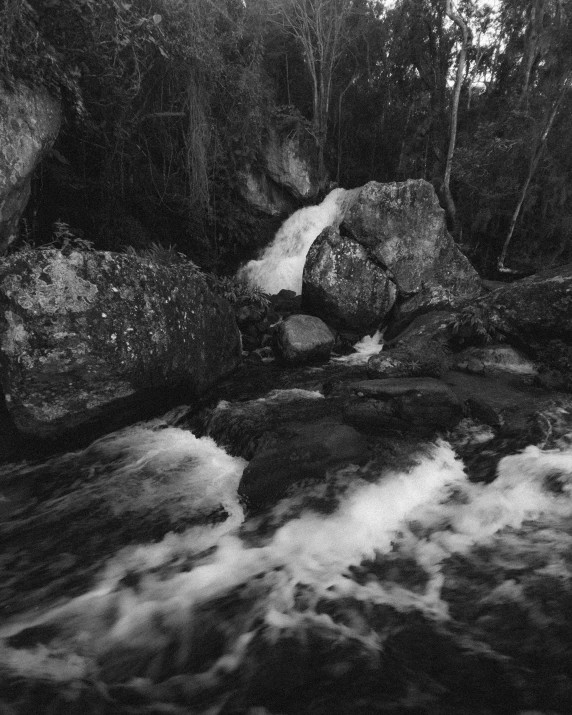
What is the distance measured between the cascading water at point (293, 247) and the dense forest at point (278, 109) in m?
0.56

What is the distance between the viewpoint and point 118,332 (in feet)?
15.3

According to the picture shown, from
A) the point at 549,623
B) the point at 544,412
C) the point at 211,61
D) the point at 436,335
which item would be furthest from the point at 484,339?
the point at 211,61

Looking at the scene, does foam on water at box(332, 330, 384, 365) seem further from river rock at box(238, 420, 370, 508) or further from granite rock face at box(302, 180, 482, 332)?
river rock at box(238, 420, 370, 508)

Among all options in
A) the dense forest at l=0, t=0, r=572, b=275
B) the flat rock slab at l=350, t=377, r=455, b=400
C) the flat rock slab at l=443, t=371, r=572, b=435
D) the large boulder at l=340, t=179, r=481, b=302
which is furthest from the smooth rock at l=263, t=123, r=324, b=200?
the flat rock slab at l=350, t=377, r=455, b=400

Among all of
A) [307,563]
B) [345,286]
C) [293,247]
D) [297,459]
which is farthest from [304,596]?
[293,247]

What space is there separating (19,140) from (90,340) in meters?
2.76

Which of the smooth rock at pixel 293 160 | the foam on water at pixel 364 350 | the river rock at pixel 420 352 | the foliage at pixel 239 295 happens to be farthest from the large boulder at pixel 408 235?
the smooth rock at pixel 293 160

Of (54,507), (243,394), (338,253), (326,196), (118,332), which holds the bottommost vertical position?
(54,507)

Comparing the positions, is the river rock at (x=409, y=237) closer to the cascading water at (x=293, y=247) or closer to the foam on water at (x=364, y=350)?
the foam on water at (x=364, y=350)

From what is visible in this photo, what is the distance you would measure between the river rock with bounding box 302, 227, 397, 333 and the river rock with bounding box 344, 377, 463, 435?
428 centimetres

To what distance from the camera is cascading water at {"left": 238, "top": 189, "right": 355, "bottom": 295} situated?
1070 centimetres

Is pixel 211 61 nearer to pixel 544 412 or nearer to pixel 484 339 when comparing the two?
pixel 484 339

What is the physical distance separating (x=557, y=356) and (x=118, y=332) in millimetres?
6549

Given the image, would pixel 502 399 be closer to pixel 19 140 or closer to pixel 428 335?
pixel 428 335
